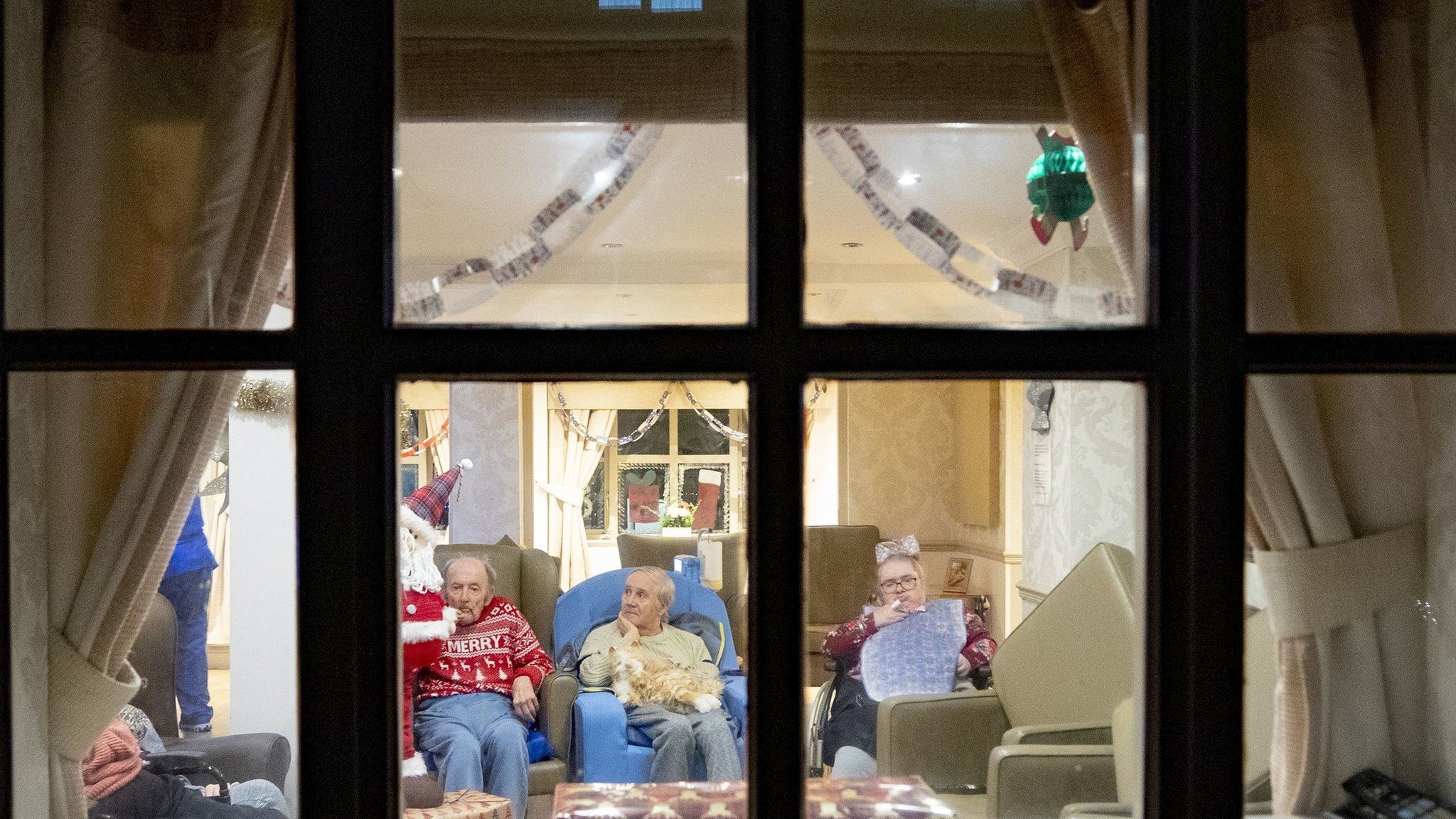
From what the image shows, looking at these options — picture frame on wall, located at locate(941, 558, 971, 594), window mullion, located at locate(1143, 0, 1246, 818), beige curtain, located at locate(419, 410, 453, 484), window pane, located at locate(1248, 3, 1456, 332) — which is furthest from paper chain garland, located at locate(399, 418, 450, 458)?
window pane, located at locate(1248, 3, 1456, 332)

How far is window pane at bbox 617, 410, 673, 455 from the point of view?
30.3 inches

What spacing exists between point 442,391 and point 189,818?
1.40 feet

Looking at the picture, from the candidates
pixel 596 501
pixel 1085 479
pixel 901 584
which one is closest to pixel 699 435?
pixel 596 501

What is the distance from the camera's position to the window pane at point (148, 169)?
76cm

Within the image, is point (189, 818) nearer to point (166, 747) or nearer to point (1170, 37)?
point (166, 747)

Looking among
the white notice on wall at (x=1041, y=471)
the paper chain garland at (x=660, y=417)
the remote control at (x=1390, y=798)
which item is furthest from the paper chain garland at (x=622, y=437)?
the remote control at (x=1390, y=798)

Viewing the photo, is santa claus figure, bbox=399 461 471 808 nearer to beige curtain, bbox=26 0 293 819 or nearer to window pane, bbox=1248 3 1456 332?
beige curtain, bbox=26 0 293 819

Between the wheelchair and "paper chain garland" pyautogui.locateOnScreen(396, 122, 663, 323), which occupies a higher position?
"paper chain garland" pyautogui.locateOnScreen(396, 122, 663, 323)

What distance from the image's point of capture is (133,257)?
2.55ft

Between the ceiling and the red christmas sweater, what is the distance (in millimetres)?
266

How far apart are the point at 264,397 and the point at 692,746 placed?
1.52 ft

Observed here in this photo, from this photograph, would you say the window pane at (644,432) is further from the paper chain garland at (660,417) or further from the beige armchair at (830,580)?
the beige armchair at (830,580)

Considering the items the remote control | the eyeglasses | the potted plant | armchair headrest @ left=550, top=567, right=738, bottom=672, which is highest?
the potted plant

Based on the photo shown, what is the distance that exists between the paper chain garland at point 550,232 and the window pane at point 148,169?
0.40 ft
